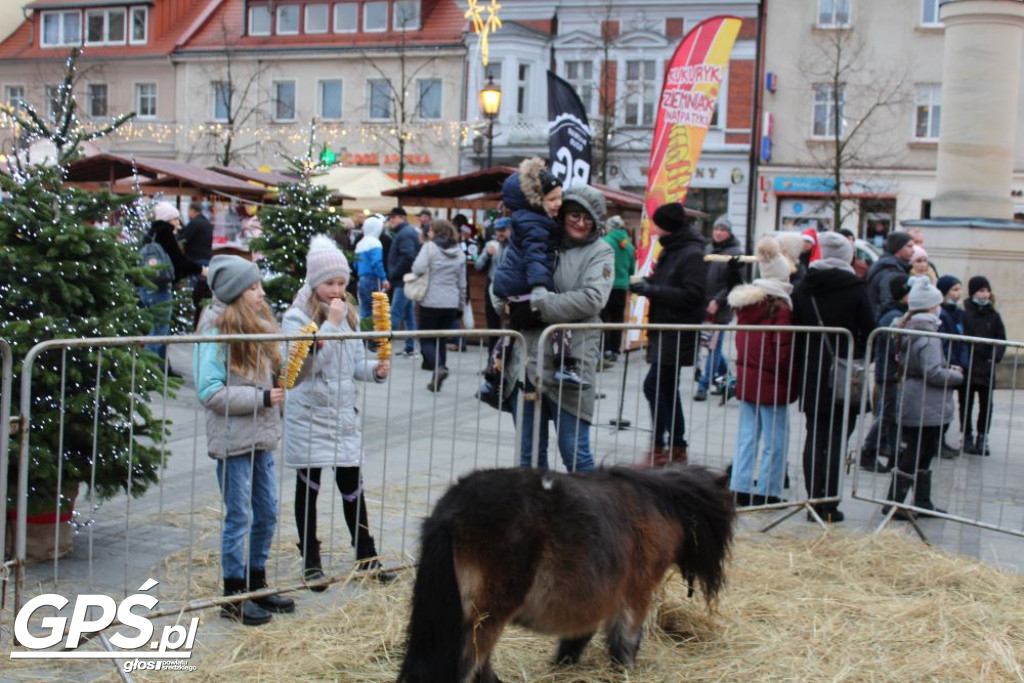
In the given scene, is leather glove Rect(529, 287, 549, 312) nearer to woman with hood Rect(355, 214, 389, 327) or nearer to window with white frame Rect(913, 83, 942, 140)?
woman with hood Rect(355, 214, 389, 327)

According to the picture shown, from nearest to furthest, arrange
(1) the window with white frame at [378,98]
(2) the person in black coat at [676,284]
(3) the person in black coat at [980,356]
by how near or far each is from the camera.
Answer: (3) the person in black coat at [980,356] → (2) the person in black coat at [676,284] → (1) the window with white frame at [378,98]

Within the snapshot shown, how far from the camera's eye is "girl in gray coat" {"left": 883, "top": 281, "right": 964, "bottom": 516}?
7.39 metres

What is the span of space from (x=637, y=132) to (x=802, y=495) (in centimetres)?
3211

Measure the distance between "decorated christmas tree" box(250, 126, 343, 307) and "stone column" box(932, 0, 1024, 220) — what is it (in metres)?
7.85

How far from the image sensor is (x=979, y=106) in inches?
566

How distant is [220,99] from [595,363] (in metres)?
40.6

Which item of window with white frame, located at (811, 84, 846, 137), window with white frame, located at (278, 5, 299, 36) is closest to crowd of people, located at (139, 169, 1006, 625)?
window with white frame, located at (811, 84, 846, 137)

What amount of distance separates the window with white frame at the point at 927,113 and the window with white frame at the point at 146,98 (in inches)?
1113

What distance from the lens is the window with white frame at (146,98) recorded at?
4525 cm

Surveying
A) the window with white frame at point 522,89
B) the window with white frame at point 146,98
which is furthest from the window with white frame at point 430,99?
the window with white frame at point 146,98

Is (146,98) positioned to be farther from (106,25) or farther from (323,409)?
(323,409)

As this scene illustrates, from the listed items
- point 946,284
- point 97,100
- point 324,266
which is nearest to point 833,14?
point 97,100

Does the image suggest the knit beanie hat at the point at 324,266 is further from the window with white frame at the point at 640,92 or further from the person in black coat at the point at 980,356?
the window with white frame at the point at 640,92

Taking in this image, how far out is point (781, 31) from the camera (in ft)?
122
